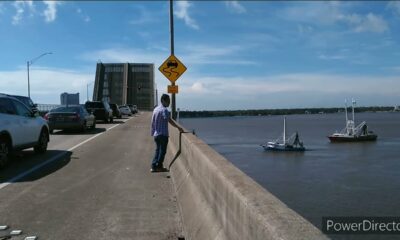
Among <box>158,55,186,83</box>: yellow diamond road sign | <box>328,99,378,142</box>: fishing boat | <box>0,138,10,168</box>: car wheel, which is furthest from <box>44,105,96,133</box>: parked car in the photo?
<box>328,99,378,142</box>: fishing boat

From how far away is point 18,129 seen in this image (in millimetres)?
13289

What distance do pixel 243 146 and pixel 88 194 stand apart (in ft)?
258

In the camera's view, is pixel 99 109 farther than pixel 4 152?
Yes

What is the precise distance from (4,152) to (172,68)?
10.6 m

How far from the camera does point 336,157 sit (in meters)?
72.8

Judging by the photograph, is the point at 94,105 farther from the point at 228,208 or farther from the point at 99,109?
the point at 228,208

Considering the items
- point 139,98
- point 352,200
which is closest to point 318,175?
point 352,200

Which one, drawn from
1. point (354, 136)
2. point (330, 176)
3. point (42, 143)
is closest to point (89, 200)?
point (42, 143)

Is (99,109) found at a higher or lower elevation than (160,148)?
higher

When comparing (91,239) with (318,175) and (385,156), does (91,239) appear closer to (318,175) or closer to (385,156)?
(318,175)

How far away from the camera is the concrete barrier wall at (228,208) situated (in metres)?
3.62

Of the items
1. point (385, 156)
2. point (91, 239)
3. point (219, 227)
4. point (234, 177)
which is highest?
point (234, 177)

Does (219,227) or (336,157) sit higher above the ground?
(219,227)

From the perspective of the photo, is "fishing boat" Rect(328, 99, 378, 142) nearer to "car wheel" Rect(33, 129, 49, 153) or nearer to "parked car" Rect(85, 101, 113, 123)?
"parked car" Rect(85, 101, 113, 123)
